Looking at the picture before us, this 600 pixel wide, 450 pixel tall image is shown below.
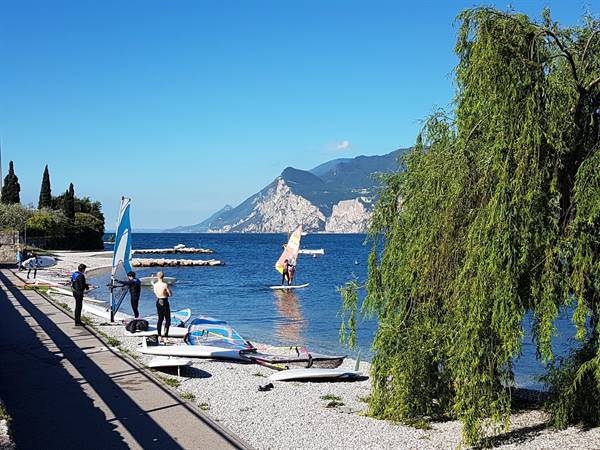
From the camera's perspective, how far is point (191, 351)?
13.9 meters

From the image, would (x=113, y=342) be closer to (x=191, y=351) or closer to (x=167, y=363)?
(x=191, y=351)

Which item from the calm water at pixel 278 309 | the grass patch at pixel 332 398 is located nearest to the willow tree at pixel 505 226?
the calm water at pixel 278 309

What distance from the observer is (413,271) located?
9219 mm

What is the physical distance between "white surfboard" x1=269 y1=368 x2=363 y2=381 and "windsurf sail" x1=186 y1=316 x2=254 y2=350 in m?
3.00

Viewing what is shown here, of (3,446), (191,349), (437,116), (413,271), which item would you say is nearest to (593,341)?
(413,271)

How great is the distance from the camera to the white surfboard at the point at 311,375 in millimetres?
12234

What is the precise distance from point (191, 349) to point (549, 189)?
8.76 metres

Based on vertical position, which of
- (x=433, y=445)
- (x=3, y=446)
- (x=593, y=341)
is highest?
(x=593, y=341)

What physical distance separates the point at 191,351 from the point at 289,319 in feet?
45.1

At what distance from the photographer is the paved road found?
25.5 feet

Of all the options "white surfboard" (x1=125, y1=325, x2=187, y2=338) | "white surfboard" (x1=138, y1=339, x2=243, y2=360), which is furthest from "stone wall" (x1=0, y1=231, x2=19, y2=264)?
"white surfboard" (x1=138, y1=339, x2=243, y2=360)

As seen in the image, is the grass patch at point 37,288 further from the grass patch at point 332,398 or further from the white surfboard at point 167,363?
the grass patch at point 332,398

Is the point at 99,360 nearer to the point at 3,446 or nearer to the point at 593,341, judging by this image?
the point at 3,446

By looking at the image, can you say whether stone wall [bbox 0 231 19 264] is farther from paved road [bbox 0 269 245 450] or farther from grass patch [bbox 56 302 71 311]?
paved road [bbox 0 269 245 450]
